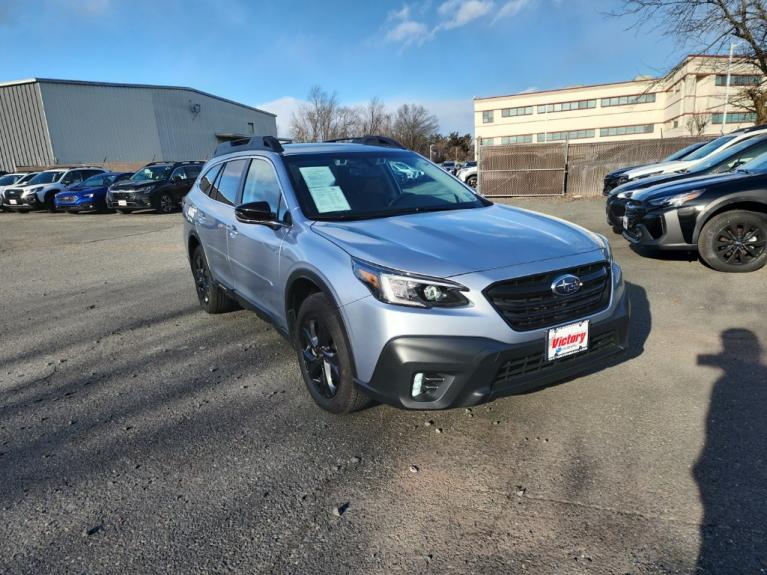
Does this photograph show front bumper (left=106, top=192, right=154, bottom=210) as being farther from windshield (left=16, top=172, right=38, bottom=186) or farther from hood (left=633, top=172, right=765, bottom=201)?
hood (left=633, top=172, right=765, bottom=201)

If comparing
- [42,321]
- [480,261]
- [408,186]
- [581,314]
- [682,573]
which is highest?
[408,186]

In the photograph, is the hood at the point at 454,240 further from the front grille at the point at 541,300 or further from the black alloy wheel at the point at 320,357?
the black alloy wheel at the point at 320,357

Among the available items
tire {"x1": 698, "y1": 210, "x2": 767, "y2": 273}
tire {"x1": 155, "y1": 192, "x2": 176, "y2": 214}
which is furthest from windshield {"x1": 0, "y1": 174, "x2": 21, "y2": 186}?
tire {"x1": 698, "y1": 210, "x2": 767, "y2": 273}

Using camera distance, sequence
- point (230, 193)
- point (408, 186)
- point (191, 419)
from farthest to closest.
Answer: point (230, 193), point (408, 186), point (191, 419)

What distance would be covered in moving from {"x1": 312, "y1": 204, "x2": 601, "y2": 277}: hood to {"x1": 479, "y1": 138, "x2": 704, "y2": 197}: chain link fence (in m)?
14.9

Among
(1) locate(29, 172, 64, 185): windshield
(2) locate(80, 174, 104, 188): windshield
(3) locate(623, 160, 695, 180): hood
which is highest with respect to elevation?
→ (1) locate(29, 172, 64, 185): windshield

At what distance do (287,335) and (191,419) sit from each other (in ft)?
2.68

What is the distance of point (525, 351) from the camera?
2545 mm

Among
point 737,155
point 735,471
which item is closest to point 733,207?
point 737,155

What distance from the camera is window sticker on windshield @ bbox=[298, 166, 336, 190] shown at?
3.58 m

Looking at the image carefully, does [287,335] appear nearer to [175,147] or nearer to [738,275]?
[738,275]

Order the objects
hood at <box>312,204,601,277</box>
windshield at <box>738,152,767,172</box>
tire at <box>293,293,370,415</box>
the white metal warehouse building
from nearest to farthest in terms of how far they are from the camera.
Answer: hood at <box>312,204,601,277</box> → tire at <box>293,293,370,415</box> → windshield at <box>738,152,767,172</box> → the white metal warehouse building

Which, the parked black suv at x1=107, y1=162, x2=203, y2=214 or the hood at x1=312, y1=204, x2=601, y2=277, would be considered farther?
the parked black suv at x1=107, y1=162, x2=203, y2=214

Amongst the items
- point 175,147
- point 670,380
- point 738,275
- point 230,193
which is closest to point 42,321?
point 230,193
